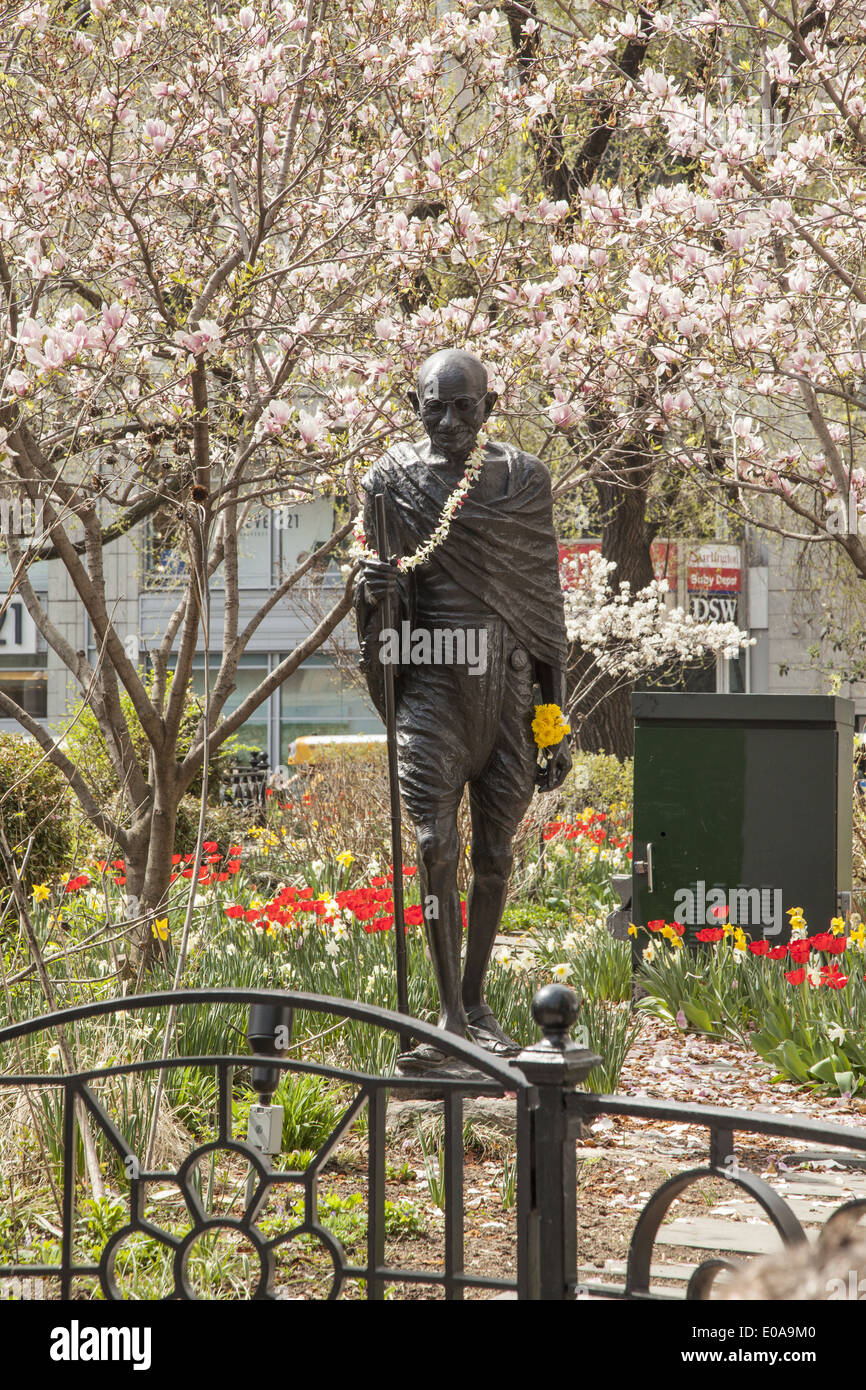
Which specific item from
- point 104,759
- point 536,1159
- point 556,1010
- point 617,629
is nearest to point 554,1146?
point 536,1159

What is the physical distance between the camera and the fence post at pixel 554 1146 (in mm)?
2082

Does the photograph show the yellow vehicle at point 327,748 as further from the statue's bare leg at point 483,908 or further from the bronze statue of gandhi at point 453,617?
the bronze statue of gandhi at point 453,617

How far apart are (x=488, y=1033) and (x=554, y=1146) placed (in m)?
2.65

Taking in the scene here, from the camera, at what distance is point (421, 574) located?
462cm

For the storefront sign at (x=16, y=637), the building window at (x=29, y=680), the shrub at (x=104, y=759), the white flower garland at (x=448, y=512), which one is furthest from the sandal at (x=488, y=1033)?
the storefront sign at (x=16, y=637)

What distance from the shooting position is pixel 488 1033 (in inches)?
185

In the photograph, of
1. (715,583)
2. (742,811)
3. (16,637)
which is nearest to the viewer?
(742,811)

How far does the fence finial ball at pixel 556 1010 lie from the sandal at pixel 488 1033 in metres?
2.51

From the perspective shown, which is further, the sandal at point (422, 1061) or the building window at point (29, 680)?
the building window at point (29, 680)

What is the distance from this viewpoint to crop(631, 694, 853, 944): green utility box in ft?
22.2

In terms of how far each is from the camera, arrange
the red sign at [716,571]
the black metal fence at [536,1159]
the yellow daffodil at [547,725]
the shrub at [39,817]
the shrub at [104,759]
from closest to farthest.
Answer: the black metal fence at [536,1159] < the yellow daffodil at [547,725] < the shrub at [39,817] < the shrub at [104,759] < the red sign at [716,571]

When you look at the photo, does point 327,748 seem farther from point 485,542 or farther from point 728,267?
point 485,542
